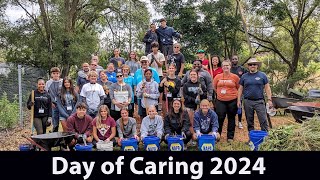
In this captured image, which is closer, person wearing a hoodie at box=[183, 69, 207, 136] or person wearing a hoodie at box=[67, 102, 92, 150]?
person wearing a hoodie at box=[67, 102, 92, 150]

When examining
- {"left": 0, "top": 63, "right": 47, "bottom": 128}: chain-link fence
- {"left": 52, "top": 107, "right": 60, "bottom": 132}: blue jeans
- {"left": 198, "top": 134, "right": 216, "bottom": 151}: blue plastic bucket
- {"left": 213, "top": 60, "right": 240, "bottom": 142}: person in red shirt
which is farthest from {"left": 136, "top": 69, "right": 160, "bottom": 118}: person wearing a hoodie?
{"left": 0, "top": 63, "right": 47, "bottom": 128}: chain-link fence

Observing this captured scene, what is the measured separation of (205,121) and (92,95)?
2143 millimetres

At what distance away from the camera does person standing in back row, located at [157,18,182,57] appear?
360 inches

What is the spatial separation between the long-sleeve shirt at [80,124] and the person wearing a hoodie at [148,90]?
123cm

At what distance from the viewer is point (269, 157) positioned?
3.83 m

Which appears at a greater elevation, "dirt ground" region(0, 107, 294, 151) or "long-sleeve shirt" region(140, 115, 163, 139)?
"long-sleeve shirt" region(140, 115, 163, 139)

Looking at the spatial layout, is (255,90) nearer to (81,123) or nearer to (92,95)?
(92,95)

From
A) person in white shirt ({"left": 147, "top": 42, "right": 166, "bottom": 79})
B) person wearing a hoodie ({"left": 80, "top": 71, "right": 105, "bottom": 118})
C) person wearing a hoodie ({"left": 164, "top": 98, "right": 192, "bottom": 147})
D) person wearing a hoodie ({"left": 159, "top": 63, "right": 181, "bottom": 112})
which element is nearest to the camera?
person wearing a hoodie ({"left": 164, "top": 98, "right": 192, "bottom": 147})

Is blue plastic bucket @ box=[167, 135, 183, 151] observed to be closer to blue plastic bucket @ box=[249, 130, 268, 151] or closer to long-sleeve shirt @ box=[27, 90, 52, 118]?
blue plastic bucket @ box=[249, 130, 268, 151]

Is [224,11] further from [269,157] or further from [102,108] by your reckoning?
[269,157]

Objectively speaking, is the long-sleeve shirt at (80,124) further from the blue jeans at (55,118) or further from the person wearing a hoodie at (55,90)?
the blue jeans at (55,118)

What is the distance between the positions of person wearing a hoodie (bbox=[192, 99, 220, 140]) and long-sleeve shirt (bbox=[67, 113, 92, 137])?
6.15 feet

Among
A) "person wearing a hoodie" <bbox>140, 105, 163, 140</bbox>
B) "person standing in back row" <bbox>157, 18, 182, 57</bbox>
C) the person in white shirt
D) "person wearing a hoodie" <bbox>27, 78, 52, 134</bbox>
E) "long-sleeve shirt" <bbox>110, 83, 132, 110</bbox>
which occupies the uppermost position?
"person standing in back row" <bbox>157, 18, 182, 57</bbox>

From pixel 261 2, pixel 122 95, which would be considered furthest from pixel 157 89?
pixel 261 2
